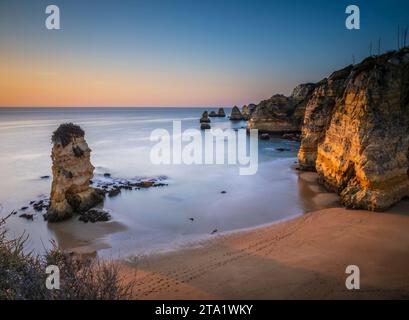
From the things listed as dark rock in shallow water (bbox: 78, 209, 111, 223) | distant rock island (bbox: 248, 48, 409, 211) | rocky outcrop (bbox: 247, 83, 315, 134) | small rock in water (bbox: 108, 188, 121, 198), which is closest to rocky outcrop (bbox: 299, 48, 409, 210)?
distant rock island (bbox: 248, 48, 409, 211)

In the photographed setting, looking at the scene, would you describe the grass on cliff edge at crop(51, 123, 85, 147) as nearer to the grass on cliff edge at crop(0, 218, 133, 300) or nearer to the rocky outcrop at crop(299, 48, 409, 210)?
the grass on cliff edge at crop(0, 218, 133, 300)

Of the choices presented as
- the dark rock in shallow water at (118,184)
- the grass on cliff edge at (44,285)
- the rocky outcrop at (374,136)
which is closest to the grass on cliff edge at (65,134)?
the dark rock in shallow water at (118,184)

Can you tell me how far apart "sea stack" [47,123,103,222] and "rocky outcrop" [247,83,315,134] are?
4627cm

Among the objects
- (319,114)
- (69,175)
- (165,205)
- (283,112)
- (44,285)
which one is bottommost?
(165,205)

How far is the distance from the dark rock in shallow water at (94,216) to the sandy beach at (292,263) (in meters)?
4.86

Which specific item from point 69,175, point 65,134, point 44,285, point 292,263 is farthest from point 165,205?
point 44,285

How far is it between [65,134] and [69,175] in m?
2.28

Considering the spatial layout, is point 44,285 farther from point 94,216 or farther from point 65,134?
point 65,134

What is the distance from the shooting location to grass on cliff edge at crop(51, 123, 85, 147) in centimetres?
1650

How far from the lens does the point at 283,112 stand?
57.6 meters

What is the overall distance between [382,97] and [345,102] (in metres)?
2.89

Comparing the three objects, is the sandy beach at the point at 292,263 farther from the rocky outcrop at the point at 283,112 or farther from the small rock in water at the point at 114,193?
the rocky outcrop at the point at 283,112

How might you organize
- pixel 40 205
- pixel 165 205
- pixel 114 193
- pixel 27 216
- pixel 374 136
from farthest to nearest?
pixel 114 193, pixel 165 205, pixel 40 205, pixel 27 216, pixel 374 136
